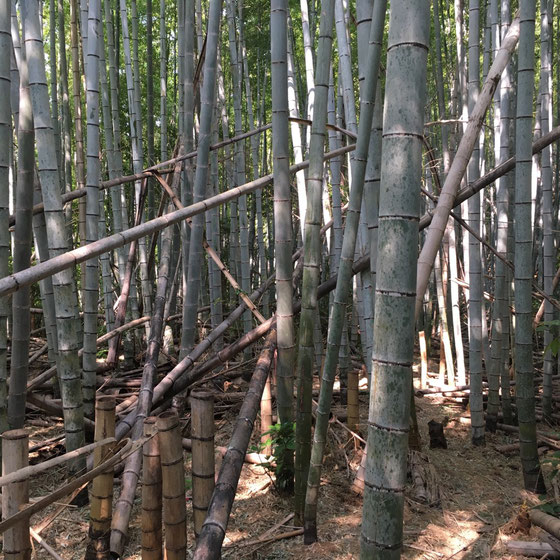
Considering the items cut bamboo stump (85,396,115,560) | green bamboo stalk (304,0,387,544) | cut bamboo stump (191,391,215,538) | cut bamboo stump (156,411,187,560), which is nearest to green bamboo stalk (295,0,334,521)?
green bamboo stalk (304,0,387,544)

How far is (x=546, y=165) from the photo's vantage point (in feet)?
12.5

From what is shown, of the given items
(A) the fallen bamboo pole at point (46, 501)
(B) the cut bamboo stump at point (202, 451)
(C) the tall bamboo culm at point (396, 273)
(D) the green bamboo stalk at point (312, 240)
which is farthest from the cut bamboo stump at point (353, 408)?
(C) the tall bamboo culm at point (396, 273)

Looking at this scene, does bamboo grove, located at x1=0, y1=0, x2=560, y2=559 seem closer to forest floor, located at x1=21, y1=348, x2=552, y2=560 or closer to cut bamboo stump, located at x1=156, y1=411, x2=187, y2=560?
cut bamboo stump, located at x1=156, y1=411, x2=187, y2=560

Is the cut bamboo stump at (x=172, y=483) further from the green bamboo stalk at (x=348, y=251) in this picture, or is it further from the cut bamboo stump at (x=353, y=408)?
the cut bamboo stump at (x=353, y=408)

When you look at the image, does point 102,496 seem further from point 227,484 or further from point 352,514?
point 352,514

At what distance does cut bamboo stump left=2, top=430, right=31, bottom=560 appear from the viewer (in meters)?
1.62

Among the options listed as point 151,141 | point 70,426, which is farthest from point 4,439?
point 151,141

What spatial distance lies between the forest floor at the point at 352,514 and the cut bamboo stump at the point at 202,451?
48 cm

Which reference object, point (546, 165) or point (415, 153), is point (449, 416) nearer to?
point (546, 165)

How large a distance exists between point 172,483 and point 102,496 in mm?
402

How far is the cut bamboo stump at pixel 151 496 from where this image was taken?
1.78 m

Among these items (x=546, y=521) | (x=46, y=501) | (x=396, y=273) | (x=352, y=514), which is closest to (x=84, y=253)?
(x=46, y=501)

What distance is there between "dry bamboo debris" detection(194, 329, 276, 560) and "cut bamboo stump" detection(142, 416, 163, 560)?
6.8 inches

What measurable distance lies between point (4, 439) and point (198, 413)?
1.79 ft
